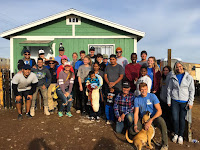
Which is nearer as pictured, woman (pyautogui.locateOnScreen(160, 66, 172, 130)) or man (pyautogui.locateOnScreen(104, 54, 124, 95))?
woman (pyautogui.locateOnScreen(160, 66, 172, 130))

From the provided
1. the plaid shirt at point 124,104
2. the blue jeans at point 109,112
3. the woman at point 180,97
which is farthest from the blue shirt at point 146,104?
the blue jeans at point 109,112

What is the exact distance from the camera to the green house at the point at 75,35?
8.52 m

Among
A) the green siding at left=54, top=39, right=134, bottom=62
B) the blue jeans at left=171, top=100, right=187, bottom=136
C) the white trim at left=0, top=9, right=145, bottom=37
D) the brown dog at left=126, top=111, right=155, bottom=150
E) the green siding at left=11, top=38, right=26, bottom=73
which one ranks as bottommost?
the brown dog at left=126, top=111, right=155, bottom=150

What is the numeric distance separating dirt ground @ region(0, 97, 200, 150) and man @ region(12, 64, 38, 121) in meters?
0.69

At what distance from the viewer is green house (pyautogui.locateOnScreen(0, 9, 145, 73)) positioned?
8520 millimetres

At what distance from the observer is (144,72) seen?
4.14 metres

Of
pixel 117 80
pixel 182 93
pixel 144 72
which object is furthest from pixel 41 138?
pixel 182 93

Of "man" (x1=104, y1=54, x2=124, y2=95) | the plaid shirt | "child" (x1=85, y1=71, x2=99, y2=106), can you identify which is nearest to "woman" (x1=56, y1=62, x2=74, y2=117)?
"child" (x1=85, y1=71, x2=99, y2=106)

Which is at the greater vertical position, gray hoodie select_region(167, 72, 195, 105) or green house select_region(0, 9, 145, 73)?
green house select_region(0, 9, 145, 73)

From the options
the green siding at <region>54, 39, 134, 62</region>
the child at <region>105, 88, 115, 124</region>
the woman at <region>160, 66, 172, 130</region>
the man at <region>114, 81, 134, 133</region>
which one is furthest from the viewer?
the green siding at <region>54, 39, 134, 62</region>

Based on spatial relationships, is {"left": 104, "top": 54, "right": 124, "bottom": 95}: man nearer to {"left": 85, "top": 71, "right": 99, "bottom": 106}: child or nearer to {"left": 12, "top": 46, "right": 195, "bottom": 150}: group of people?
{"left": 12, "top": 46, "right": 195, "bottom": 150}: group of people

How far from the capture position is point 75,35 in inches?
342

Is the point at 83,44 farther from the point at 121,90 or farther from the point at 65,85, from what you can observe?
the point at 121,90

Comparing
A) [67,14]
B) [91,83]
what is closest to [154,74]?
[91,83]
